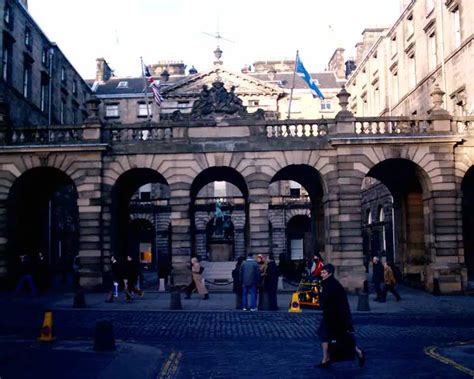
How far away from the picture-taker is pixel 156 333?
14312 mm

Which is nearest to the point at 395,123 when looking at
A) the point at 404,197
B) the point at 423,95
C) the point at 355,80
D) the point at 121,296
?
the point at 404,197

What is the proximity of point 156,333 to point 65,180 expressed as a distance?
56.6 feet

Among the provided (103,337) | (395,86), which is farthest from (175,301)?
(395,86)

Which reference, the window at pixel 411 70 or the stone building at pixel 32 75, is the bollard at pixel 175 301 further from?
the window at pixel 411 70

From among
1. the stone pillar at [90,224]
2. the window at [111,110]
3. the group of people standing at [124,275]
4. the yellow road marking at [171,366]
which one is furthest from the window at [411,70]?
the window at [111,110]

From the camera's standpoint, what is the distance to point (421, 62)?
35.6 m

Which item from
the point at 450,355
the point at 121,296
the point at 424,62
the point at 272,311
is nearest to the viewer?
the point at 450,355

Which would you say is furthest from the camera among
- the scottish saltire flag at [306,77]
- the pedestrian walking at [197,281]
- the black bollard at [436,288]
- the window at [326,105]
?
the window at [326,105]

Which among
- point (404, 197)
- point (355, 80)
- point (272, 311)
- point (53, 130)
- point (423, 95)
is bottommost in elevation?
point (272, 311)

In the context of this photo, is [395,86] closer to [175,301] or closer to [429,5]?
[429,5]

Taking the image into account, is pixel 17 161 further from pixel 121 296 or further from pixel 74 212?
pixel 74 212

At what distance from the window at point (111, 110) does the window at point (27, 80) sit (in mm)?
22330

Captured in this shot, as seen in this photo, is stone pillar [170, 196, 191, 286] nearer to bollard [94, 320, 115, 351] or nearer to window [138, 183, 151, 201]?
bollard [94, 320, 115, 351]

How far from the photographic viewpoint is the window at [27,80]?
3597cm
